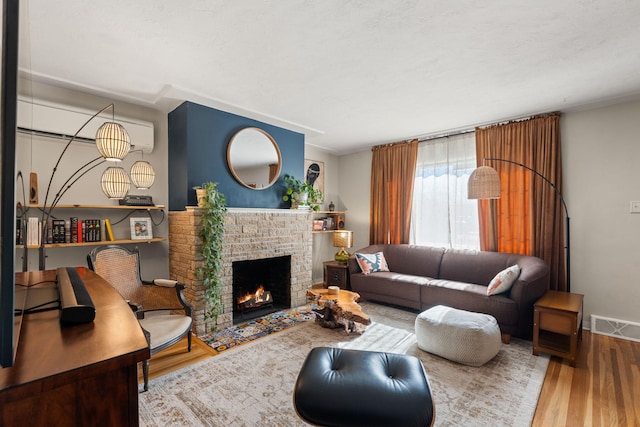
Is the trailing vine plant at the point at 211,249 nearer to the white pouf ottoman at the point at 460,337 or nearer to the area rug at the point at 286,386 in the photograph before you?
the area rug at the point at 286,386

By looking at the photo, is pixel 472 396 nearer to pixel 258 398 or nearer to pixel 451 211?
pixel 258 398

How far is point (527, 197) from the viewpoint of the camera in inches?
145

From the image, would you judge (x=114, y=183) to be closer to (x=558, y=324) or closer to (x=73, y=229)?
(x=73, y=229)

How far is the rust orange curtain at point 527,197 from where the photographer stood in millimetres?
3490

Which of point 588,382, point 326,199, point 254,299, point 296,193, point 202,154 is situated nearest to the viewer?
point 588,382

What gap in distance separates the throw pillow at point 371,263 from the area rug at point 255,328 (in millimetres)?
1009

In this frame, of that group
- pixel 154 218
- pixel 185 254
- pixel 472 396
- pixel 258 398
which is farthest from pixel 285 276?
pixel 472 396

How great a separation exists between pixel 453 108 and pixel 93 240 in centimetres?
407

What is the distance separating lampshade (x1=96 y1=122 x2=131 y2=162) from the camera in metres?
2.00

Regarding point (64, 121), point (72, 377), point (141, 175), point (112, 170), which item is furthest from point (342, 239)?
point (72, 377)

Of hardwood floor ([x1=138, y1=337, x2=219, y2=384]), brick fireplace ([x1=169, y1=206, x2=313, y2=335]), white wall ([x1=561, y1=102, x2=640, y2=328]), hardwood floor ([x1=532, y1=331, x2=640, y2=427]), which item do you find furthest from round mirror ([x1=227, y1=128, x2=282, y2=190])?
white wall ([x1=561, y1=102, x2=640, y2=328])

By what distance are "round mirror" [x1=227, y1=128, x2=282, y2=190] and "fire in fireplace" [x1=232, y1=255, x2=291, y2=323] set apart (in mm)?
1019

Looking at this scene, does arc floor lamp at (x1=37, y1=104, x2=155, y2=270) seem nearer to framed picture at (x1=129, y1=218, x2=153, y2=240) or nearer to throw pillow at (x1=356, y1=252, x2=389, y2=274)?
framed picture at (x1=129, y1=218, x2=153, y2=240)

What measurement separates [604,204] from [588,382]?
6.66ft
